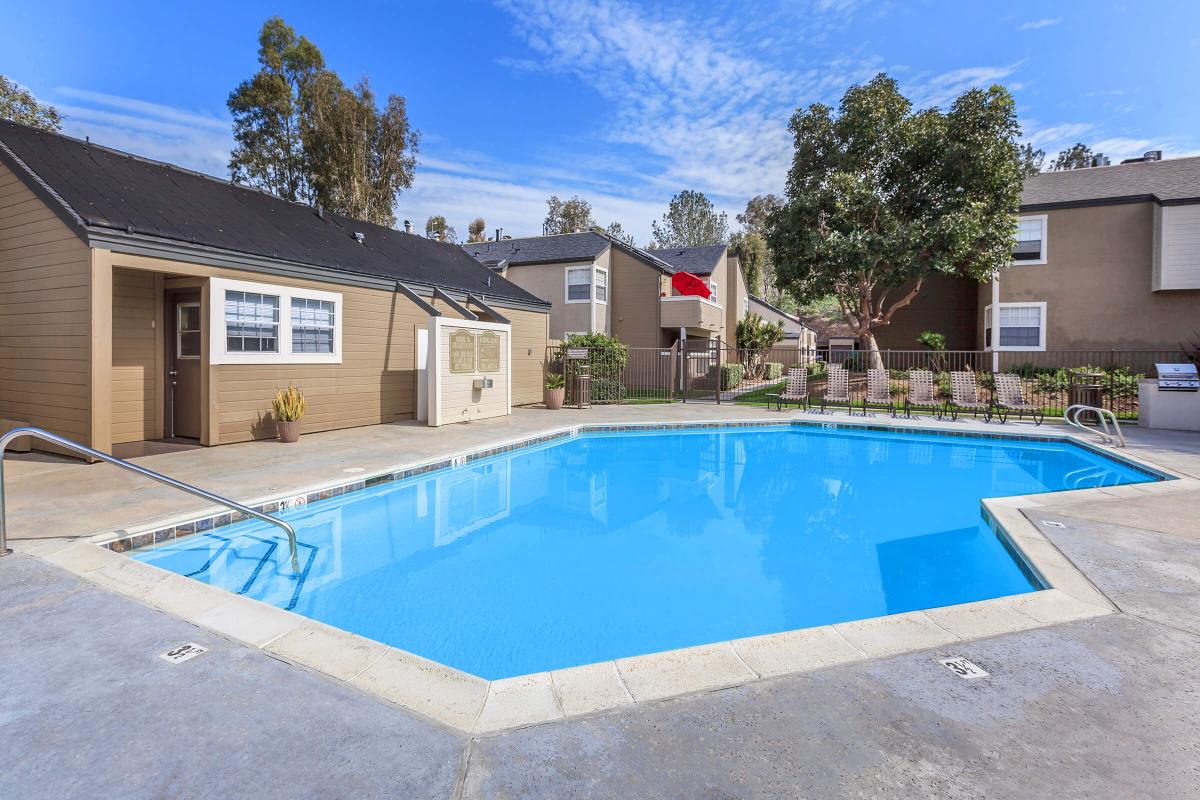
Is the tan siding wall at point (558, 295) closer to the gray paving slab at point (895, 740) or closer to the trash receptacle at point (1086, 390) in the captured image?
the trash receptacle at point (1086, 390)

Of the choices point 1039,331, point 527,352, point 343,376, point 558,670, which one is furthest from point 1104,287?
point 558,670

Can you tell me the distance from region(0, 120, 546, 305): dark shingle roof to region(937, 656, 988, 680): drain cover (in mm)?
10130

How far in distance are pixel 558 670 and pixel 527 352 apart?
14.1 m

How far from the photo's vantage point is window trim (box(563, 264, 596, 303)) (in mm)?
21250

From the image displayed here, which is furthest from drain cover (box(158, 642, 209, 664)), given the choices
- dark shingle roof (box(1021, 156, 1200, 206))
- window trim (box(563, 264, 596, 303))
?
dark shingle roof (box(1021, 156, 1200, 206))

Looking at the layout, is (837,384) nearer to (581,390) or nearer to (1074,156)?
(581,390)

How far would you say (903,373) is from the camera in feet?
59.2

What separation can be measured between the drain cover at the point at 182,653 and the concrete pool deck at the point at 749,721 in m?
0.07

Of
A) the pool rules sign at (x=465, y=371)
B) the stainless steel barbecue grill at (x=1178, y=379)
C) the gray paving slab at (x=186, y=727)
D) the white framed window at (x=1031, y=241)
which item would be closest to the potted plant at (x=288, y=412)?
the pool rules sign at (x=465, y=371)

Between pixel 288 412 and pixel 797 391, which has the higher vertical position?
pixel 797 391

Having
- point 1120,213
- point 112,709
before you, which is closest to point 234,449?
point 112,709

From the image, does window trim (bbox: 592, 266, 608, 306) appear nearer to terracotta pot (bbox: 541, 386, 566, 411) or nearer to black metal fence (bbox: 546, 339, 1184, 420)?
black metal fence (bbox: 546, 339, 1184, 420)

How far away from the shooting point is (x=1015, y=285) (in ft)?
58.3

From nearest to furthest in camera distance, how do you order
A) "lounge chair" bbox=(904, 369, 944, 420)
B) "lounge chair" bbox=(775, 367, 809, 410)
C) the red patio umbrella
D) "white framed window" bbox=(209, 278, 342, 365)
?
"white framed window" bbox=(209, 278, 342, 365) → "lounge chair" bbox=(904, 369, 944, 420) → "lounge chair" bbox=(775, 367, 809, 410) → the red patio umbrella
